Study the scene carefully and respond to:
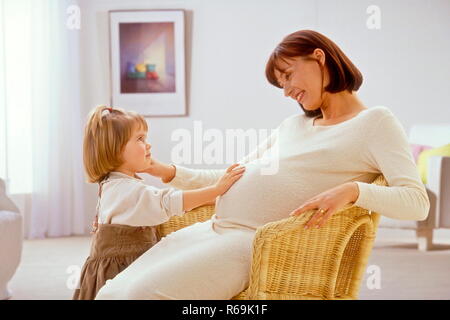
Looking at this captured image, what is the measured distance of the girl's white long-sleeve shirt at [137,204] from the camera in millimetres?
1639

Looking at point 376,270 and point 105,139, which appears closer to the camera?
point 105,139

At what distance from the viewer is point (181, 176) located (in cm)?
195

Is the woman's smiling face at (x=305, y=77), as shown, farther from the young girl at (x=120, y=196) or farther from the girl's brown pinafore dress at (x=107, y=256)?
the girl's brown pinafore dress at (x=107, y=256)

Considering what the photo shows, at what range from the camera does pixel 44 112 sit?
5168 millimetres

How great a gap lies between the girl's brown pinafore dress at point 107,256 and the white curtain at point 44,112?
3.62 metres

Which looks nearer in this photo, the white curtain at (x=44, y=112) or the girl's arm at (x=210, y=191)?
the girl's arm at (x=210, y=191)

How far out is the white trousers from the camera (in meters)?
1.43

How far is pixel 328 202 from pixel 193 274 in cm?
34

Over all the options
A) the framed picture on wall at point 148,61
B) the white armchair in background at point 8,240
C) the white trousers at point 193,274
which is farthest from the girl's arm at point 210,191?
the framed picture on wall at point 148,61

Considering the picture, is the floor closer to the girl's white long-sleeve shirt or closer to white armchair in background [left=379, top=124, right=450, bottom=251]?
white armchair in background [left=379, top=124, right=450, bottom=251]

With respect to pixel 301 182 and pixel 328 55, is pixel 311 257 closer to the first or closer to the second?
pixel 301 182

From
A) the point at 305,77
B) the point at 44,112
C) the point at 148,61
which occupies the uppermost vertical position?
the point at 148,61

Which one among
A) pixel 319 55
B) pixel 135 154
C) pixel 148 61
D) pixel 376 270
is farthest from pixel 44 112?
pixel 319 55

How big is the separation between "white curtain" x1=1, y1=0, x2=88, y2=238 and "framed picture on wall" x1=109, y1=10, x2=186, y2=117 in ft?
1.13
